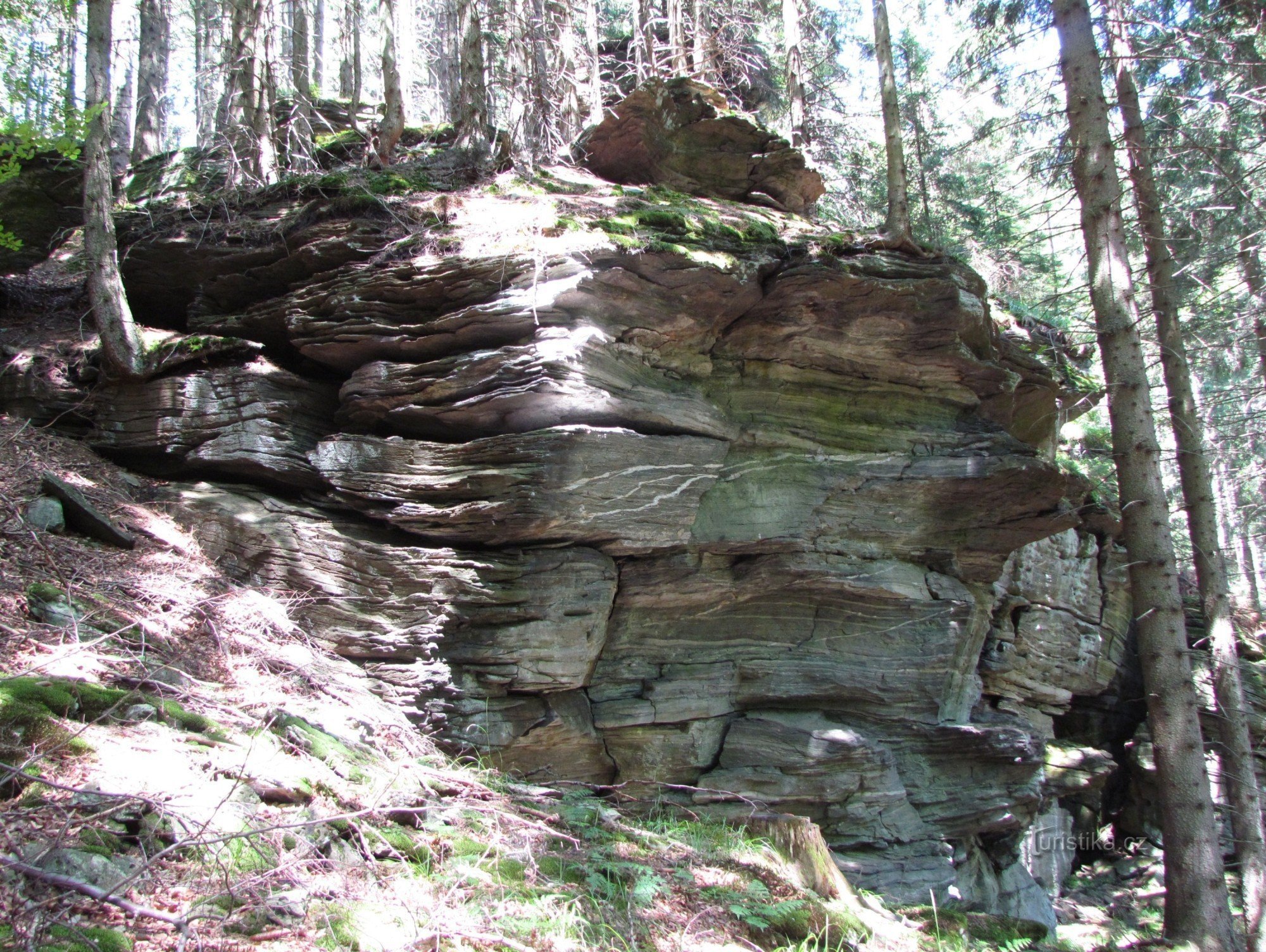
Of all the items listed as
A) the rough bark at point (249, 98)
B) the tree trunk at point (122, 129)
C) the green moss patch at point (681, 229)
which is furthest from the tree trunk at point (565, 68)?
the tree trunk at point (122, 129)

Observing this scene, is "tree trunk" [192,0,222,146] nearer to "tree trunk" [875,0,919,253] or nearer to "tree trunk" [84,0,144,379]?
"tree trunk" [84,0,144,379]

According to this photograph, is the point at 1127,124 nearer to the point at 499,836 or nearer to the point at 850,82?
the point at 850,82

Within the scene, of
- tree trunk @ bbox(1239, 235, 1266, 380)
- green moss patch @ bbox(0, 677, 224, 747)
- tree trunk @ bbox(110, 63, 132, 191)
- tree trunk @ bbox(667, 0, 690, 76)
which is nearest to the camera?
green moss patch @ bbox(0, 677, 224, 747)

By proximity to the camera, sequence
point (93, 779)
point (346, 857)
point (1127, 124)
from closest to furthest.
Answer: point (93, 779)
point (346, 857)
point (1127, 124)

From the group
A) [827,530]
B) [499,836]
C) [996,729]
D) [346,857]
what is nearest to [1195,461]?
[996,729]

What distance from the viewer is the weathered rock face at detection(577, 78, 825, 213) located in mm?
11000

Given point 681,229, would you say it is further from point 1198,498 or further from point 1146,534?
point 1198,498

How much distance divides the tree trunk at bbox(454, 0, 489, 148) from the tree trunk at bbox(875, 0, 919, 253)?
564 centimetres

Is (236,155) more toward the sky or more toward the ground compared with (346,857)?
more toward the sky

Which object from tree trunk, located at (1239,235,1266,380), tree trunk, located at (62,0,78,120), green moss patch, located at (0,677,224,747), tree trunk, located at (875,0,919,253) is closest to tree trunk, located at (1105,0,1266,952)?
tree trunk, located at (1239,235,1266,380)

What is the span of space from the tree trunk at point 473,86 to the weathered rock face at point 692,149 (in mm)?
1657

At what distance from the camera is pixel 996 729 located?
34.4 feet

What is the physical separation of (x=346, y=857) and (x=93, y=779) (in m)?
1.27

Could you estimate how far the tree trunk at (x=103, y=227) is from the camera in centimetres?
855
